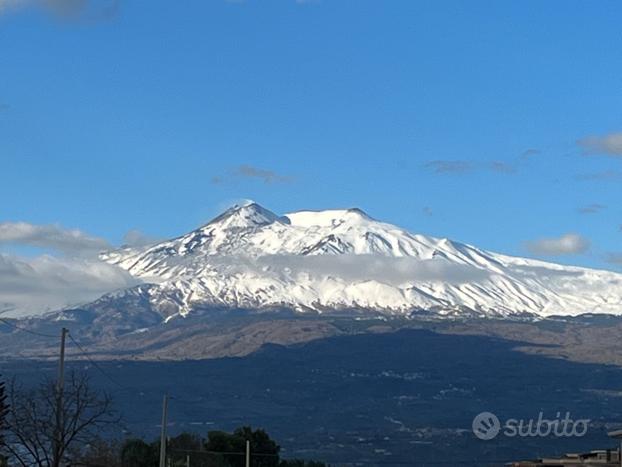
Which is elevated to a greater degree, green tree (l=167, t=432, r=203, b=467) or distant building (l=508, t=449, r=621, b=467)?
green tree (l=167, t=432, r=203, b=467)

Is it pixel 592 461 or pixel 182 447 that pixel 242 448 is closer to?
pixel 182 447

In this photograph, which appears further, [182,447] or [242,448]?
[182,447]

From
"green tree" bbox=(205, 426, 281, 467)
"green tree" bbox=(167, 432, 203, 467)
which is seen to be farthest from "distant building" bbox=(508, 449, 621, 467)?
"green tree" bbox=(205, 426, 281, 467)

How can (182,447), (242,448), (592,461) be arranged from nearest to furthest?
(592,461), (242,448), (182,447)

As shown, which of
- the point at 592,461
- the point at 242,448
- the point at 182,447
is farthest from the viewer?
the point at 182,447

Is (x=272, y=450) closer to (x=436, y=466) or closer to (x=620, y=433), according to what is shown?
(x=620, y=433)

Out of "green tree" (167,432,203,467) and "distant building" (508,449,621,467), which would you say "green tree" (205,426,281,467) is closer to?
"green tree" (167,432,203,467)

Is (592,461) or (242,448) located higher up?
(242,448)

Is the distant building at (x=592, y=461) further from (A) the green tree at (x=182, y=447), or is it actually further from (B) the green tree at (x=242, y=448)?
(B) the green tree at (x=242, y=448)

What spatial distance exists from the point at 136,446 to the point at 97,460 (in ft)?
23.0

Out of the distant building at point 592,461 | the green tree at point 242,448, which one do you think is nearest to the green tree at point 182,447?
the green tree at point 242,448

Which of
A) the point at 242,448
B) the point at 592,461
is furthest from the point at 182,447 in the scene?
the point at 592,461

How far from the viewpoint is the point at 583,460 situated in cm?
5950

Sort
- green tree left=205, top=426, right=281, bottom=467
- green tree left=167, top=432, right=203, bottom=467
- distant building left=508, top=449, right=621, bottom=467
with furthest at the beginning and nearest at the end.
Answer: green tree left=205, top=426, right=281, bottom=467, green tree left=167, top=432, right=203, bottom=467, distant building left=508, top=449, right=621, bottom=467
